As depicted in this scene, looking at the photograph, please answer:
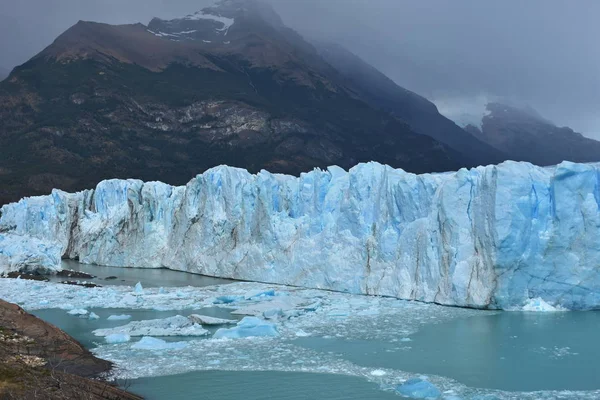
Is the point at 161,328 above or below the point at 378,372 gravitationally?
below

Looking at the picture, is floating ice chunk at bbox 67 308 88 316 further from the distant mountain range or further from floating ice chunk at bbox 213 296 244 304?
the distant mountain range

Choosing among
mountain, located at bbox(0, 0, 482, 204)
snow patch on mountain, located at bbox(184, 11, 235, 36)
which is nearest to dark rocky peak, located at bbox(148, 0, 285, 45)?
snow patch on mountain, located at bbox(184, 11, 235, 36)

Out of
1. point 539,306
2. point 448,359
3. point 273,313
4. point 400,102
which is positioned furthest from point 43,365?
point 400,102

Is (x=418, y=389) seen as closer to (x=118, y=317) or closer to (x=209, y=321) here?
(x=209, y=321)

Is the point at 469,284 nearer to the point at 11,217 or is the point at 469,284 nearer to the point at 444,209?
the point at 444,209

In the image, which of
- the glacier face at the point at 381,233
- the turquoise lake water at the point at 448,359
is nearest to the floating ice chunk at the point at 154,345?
the turquoise lake water at the point at 448,359

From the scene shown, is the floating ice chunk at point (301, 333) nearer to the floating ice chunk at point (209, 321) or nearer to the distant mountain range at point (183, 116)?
the floating ice chunk at point (209, 321)

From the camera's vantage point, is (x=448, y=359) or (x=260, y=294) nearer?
(x=448, y=359)
